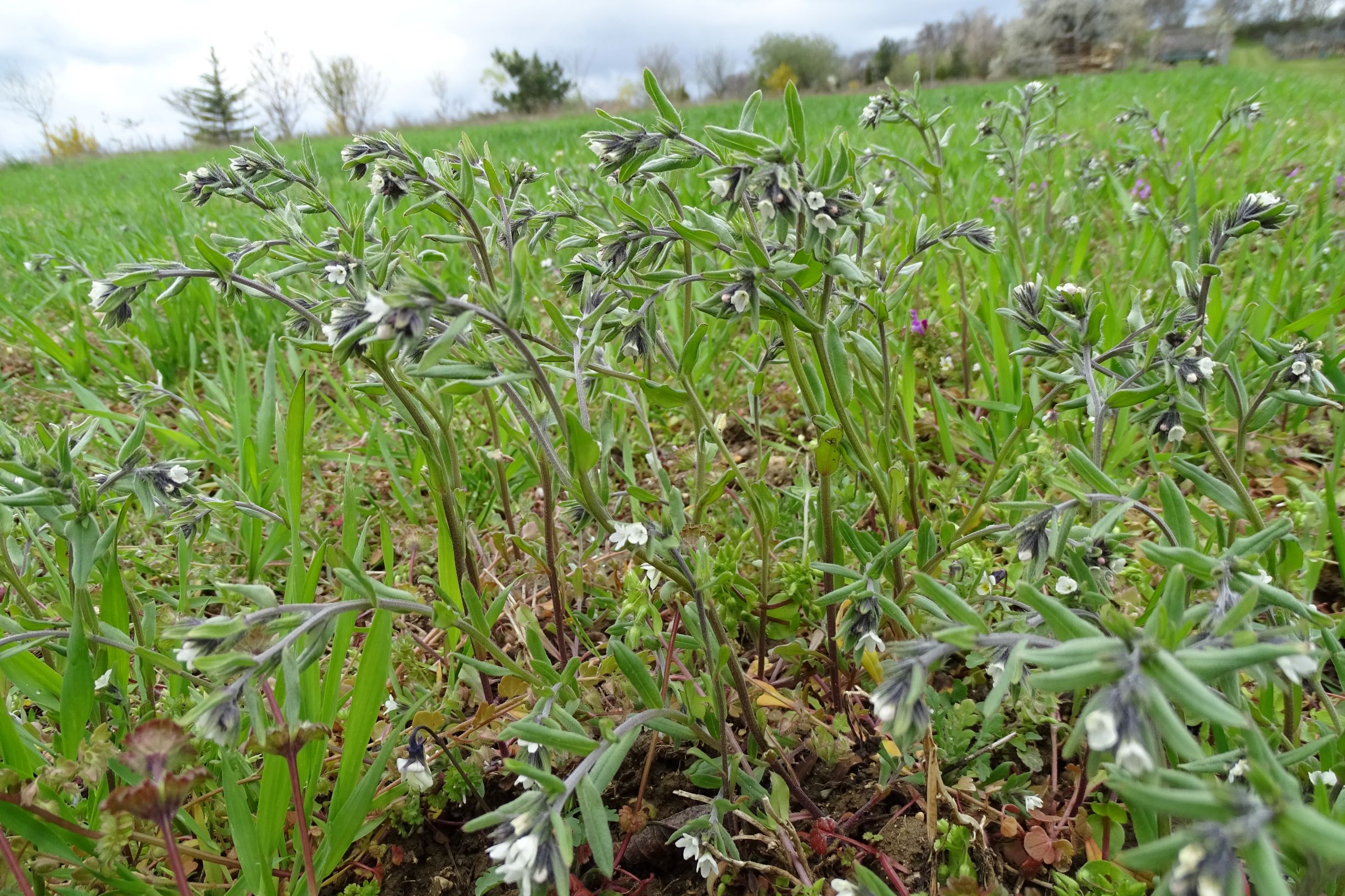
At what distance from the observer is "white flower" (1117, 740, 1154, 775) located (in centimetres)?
78

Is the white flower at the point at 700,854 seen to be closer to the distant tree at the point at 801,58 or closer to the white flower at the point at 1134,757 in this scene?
the white flower at the point at 1134,757

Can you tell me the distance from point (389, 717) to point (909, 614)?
1.26 m

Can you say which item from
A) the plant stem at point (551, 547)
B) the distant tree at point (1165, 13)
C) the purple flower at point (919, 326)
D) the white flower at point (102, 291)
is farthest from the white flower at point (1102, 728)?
the distant tree at point (1165, 13)

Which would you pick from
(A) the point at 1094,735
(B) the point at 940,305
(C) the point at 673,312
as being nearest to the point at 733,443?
(C) the point at 673,312

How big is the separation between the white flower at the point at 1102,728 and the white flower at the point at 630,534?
726 millimetres

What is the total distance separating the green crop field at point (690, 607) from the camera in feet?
3.51

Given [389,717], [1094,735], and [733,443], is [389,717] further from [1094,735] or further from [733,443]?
[733,443]

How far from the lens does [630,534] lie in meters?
1.33

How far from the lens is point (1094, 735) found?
2.67 ft

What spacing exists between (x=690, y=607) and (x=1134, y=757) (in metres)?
0.86

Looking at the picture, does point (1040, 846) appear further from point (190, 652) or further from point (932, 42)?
point (932, 42)

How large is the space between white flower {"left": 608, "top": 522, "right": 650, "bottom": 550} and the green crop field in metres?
0.01

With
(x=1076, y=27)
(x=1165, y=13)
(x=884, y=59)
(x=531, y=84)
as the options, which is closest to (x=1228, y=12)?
(x=1165, y=13)

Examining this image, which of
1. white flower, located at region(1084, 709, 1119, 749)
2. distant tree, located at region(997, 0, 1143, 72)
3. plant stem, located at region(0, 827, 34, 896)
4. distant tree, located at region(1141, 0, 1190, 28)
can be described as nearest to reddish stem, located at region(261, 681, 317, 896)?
plant stem, located at region(0, 827, 34, 896)
